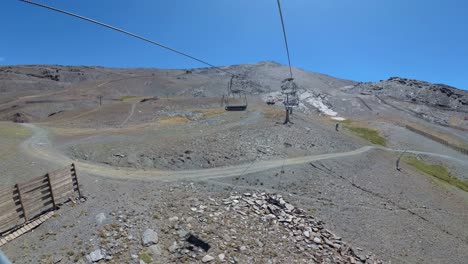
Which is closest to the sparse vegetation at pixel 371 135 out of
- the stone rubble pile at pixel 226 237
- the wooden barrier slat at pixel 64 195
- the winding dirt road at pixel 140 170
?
the winding dirt road at pixel 140 170

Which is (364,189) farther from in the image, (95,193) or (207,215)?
(95,193)

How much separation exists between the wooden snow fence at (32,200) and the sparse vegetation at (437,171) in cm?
5081

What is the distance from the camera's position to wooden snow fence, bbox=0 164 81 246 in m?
16.5

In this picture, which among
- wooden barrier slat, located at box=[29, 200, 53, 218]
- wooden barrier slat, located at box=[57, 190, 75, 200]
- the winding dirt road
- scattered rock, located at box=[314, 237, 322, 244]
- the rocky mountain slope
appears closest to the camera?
wooden barrier slat, located at box=[29, 200, 53, 218]

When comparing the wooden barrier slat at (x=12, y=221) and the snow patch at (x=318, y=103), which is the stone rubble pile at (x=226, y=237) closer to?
the wooden barrier slat at (x=12, y=221)

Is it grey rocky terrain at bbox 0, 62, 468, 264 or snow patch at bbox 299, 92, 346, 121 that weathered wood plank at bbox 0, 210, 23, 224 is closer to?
grey rocky terrain at bbox 0, 62, 468, 264

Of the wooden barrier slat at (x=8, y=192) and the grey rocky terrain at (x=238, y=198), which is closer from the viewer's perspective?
the wooden barrier slat at (x=8, y=192)

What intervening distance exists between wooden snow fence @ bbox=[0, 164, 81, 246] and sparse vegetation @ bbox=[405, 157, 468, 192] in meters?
50.8

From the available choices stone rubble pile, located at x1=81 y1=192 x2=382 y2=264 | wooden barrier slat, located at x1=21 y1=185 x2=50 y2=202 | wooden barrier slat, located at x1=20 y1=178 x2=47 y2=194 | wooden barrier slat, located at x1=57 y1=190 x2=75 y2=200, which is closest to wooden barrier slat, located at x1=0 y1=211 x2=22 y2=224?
wooden barrier slat, located at x1=21 y1=185 x2=50 y2=202

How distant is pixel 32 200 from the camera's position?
18.0 metres

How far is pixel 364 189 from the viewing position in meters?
34.9

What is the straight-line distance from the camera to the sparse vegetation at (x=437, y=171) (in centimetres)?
4850

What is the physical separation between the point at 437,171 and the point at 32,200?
196 feet

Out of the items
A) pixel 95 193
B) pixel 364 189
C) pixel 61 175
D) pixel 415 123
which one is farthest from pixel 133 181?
pixel 415 123
